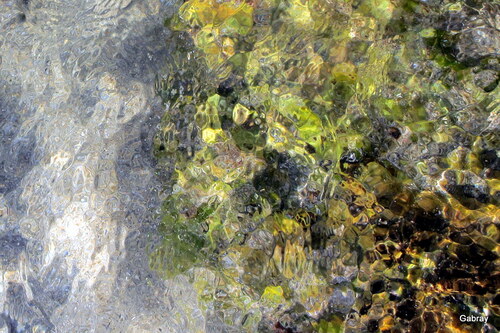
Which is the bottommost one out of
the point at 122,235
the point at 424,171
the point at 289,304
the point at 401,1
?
the point at 289,304

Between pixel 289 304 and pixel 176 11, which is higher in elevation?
pixel 176 11

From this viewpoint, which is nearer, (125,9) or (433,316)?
(433,316)

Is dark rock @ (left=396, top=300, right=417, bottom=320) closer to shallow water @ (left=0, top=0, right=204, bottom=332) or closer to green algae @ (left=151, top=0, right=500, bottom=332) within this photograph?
green algae @ (left=151, top=0, right=500, bottom=332)

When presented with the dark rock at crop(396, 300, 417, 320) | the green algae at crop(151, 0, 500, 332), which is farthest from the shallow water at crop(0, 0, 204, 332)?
the dark rock at crop(396, 300, 417, 320)

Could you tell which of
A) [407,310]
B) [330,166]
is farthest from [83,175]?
[407,310]

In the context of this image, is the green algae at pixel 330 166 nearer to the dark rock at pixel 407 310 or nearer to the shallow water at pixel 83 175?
the dark rock at pixel 407 310

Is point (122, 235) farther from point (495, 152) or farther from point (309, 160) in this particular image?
point (495, 152)

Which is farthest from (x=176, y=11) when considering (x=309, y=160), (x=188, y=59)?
(x=309, y=160)

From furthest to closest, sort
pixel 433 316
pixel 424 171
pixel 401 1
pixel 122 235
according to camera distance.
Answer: pixel 122 235, pixel 401 1, pixel 424 171, pixel 433 316
